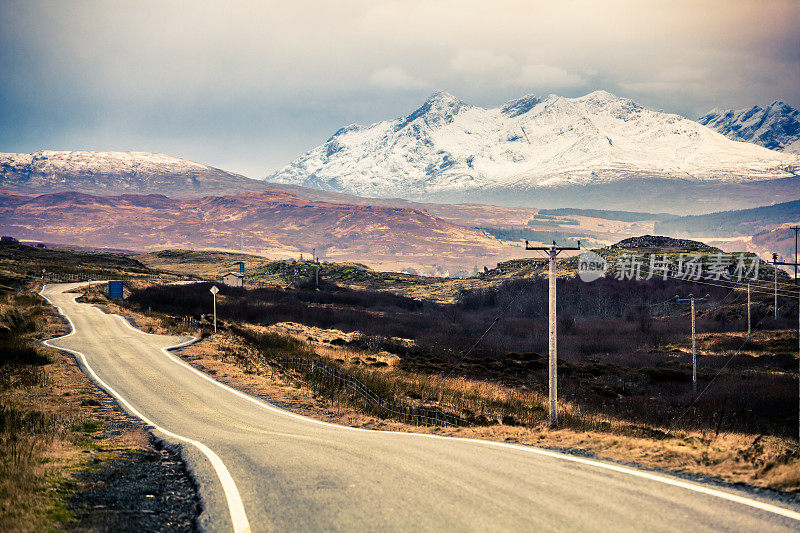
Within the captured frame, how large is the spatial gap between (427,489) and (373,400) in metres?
16.8

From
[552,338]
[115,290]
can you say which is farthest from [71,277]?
[552,338]

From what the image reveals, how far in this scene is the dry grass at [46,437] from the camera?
349 inches

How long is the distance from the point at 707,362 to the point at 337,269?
146528mm

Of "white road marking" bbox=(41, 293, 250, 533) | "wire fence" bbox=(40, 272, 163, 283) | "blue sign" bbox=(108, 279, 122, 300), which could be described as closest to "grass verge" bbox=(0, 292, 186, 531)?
"white road marking" bbox=(41, 293, 250, 533)

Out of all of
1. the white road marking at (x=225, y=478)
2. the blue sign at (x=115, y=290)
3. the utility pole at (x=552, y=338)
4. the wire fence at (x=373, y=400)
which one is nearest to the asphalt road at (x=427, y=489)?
the white road marking at (x=225, y=478)

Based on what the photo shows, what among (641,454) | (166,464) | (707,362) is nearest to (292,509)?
(166,464)

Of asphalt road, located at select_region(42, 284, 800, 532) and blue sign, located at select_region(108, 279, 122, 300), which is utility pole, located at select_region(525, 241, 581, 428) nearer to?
asphalt road, located at select_region(42, 284, 800, 532)

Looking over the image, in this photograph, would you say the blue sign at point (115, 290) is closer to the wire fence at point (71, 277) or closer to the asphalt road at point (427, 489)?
the wire fence at point (71, 277)

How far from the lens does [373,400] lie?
1057 inches

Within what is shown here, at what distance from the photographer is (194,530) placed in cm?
885

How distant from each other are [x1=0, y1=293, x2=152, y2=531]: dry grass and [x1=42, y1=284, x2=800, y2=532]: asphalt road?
2020 mm

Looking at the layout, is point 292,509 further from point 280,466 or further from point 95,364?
point 95,364

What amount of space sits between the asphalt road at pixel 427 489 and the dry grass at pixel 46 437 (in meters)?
2.02

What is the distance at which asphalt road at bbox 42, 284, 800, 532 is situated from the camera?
8.62 meters
